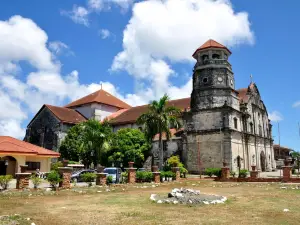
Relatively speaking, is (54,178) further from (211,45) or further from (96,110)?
Answer: (96,110)

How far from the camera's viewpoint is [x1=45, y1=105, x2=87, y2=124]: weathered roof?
47.3m

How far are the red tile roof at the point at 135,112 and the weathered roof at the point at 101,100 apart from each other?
181 inches

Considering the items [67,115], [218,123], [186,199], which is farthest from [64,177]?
[67,115]

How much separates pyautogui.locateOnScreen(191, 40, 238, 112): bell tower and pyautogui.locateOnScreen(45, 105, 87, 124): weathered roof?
811 inches

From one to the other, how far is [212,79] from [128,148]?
12.9 m

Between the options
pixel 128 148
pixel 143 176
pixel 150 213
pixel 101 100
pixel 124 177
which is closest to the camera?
pixel 150 213

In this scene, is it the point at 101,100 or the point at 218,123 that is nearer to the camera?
the point at 218,123

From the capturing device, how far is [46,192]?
639 inches

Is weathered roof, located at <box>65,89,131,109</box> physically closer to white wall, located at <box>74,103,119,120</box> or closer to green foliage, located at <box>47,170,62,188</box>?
white wall, located at <box>74,103,119,120</box>

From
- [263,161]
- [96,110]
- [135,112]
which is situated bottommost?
[263,161]

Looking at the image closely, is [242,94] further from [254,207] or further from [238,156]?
[254,207]

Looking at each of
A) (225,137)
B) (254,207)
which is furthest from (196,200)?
(225,137)

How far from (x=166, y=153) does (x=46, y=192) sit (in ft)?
79.8

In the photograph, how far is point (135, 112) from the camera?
4894cm
